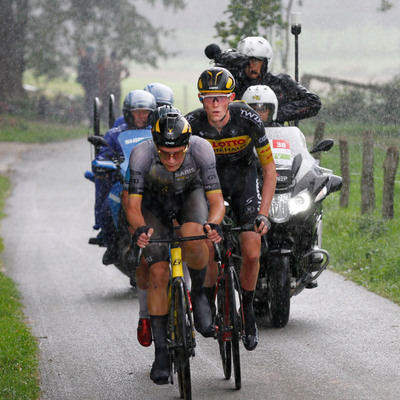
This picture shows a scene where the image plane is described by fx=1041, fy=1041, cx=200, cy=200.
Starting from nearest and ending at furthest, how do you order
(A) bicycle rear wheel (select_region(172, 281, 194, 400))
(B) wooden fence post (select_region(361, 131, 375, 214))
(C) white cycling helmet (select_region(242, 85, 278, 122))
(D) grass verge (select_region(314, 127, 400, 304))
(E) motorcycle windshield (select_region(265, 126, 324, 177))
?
(A) bicycle rear wheel (select_region(172, 281, 194, 400))
(E) motorcycle windshield (select_region(265, 126, 324, 177))
(C) white cycling helmet (select_region(242, 85, 278, 122))
(D) grass verge (select_region(314, 127, 400, 304))
(B) wooden fence post (select_region(361, 131, 375, 214))

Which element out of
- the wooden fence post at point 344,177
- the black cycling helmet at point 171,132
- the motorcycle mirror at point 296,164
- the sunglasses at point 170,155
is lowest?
the wooden fence post at point 344,177

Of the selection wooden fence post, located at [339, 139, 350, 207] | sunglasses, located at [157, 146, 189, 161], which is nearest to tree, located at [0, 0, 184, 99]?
wooden fence post, located at [339, 139, 350, 207]

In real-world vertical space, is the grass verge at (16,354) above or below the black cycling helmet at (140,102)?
below

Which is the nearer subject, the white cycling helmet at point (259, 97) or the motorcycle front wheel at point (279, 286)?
the motorcycle front wheel at point (279, 286)

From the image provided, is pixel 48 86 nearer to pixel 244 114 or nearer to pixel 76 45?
pixel 76 45

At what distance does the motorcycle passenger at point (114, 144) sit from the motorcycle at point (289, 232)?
1980 mm

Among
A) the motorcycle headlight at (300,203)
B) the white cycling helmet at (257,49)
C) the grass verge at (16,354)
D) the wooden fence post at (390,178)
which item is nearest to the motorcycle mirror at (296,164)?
the motorcycle headlight at (300,203)

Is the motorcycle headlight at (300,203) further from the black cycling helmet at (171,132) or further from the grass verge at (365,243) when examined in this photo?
the black cycling helmet at (171,132)

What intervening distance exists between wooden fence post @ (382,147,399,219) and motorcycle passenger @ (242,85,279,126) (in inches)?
206

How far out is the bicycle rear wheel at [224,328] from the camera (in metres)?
7.18

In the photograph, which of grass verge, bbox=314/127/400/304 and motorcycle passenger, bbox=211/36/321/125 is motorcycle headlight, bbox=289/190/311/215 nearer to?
motorcycle passenger, bbox=211/36/321/125

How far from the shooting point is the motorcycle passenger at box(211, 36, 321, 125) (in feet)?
33.0

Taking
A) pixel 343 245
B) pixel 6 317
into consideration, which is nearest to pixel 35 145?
pixel 343 245

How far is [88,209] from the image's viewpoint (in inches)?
825
